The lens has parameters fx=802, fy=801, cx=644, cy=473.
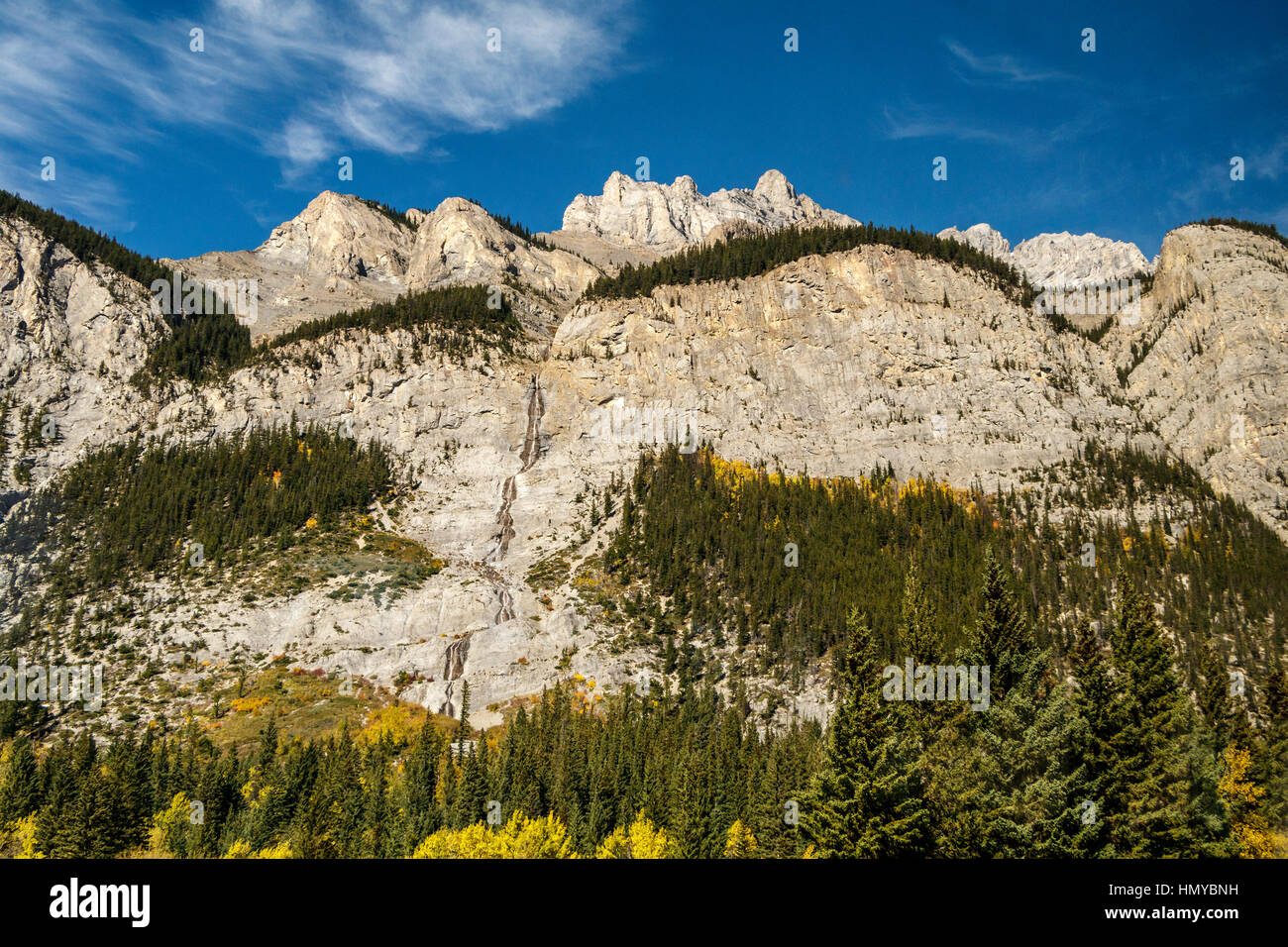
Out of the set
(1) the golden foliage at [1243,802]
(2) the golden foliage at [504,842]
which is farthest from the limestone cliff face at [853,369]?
(2) the golden foliage at [504,842]

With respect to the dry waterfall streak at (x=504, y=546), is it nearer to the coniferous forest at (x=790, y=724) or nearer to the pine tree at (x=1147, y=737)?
the coniferous forest at (x=790, y=724)

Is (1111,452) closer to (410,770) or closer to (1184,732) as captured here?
(1184,732)

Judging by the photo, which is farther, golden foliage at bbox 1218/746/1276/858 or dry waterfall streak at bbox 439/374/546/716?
dry waterfall streak at bbox 439/374/546/716

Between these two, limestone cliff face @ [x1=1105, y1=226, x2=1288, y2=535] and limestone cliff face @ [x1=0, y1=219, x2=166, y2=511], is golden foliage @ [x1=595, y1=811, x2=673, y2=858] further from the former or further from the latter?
limestone cliff face @ [x1=0, y1=219, x2=166, y2=511]

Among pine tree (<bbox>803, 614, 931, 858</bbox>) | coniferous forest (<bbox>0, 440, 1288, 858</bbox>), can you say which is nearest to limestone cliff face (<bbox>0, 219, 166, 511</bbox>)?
coniferous forest (<bbox>0, 440, 1288, 858</bbox>)

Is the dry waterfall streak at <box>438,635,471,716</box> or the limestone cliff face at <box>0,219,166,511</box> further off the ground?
the limestone cliff face at <box>0,219,166,511</box>

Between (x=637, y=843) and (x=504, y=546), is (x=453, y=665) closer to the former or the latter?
(x=504, y=546)

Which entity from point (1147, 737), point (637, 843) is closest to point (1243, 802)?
point (1147, 737)

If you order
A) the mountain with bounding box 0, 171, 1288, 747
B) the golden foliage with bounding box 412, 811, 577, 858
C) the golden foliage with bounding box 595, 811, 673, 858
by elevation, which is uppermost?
the mountain with bounding box 0, 171, 1288, 747

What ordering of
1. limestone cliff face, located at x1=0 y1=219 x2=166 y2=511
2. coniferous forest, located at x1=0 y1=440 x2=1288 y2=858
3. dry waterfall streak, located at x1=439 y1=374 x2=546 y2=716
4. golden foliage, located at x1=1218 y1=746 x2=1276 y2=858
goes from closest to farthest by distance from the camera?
1. coniferous forest, located at x1=0 y1=440 x2=1288 y2=858
2. golden foliage, located at x1=1218 y1=746 x2=1276 y2=858
3. dry waterfall streak, located at x1=439 y1=374 x2=546 y2=716
4. limestone cliff face, located at x1=0 y1=219 x2=166 y2=511

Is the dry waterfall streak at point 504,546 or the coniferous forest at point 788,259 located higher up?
the coniferous forest at point 788,259

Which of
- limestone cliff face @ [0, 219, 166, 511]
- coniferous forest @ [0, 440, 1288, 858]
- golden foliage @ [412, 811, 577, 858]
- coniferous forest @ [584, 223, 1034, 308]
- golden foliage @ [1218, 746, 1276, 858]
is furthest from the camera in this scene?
coniferous forest @ [584, 223, 1034, 308]

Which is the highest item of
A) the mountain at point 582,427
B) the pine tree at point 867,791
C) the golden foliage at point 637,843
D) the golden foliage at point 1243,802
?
the mountain at point 582,427
